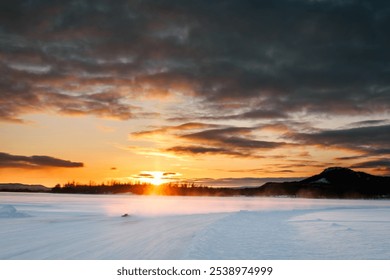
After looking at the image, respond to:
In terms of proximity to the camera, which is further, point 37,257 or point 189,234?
point 189,234

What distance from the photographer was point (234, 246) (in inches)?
576

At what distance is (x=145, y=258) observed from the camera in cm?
1238

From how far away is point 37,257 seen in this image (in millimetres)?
12805
